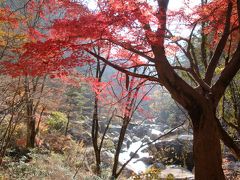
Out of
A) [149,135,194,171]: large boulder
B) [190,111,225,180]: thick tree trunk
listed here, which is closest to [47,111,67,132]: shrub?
[149,135,194,171]: large boulder

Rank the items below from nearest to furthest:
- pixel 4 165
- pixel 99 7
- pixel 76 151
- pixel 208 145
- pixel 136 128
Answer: pixel 208 145, pixel 99 7, pixel 4 165, pixel 76 151, pixel 136 128

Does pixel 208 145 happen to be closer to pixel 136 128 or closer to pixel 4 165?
pixel 4 165

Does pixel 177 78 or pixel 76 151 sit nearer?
pixel 177 78

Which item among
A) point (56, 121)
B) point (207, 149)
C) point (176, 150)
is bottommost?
point (207, 149)

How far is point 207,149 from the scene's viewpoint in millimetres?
4465

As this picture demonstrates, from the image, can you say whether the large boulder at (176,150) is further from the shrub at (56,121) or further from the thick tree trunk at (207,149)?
the thick tree trunk at (207,149)

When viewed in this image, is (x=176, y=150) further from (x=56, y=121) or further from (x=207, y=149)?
(x=207, y=149)

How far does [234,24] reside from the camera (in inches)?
214

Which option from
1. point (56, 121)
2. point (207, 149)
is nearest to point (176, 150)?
point (56, 121)

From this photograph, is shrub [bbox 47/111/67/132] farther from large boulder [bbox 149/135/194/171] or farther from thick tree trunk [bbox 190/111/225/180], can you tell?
thick tree trunk [bbox 190/111/225/180]

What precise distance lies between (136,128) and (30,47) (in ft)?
101

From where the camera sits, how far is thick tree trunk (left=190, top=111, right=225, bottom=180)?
445cm

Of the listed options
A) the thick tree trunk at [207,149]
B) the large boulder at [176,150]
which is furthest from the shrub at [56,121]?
the thick tree trunk at [207,149]

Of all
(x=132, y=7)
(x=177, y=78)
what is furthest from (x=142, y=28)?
(x=177, y=78)
